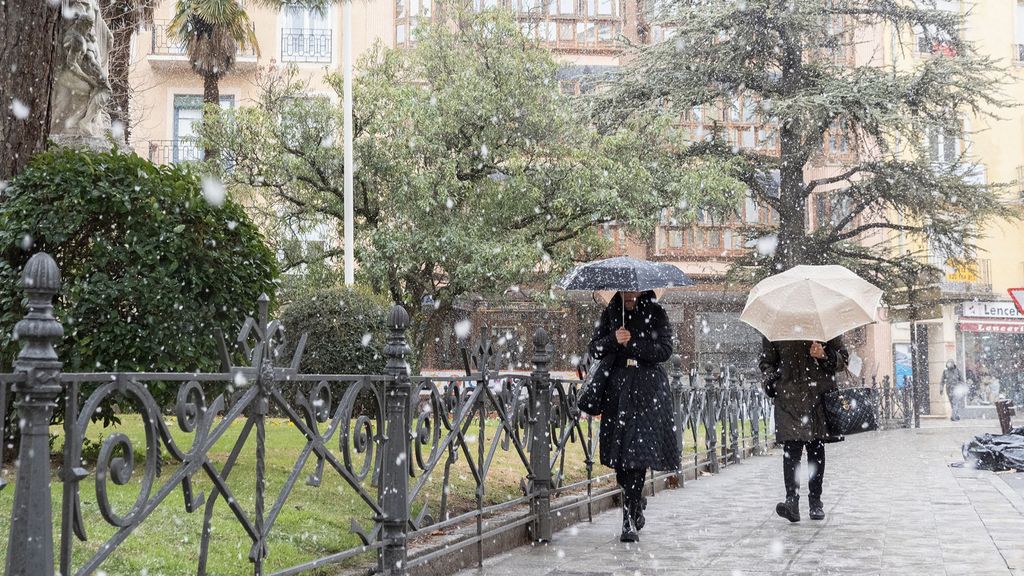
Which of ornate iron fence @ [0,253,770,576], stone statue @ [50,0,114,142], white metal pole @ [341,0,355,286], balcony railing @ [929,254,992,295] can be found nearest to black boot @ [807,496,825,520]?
ornate iron fence @ [0,253,770,576]

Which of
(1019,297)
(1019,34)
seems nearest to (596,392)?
(1019,297)

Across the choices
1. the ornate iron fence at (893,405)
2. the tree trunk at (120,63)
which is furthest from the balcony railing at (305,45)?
the ornate iron fence at (893,405)

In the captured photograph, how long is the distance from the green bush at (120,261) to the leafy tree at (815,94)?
17.2 m

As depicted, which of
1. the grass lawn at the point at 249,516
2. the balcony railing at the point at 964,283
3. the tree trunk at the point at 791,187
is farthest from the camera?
the balcony railing at the point at 964,283

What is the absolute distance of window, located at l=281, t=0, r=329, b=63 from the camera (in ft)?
101

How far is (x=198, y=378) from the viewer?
131 inches

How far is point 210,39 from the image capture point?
2330cm

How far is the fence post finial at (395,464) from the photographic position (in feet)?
16.3

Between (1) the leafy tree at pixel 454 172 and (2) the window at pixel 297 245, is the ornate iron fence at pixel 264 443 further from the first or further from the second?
(2) the window at pixel 297 245

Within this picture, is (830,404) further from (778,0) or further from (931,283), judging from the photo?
(931,283)

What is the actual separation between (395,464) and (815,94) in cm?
2045

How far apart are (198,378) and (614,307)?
13.5 feet

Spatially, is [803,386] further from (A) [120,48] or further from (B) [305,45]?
(B) [305,45]

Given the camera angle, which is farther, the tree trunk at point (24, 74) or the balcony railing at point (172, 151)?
the balcony railing at point (172, 151)
